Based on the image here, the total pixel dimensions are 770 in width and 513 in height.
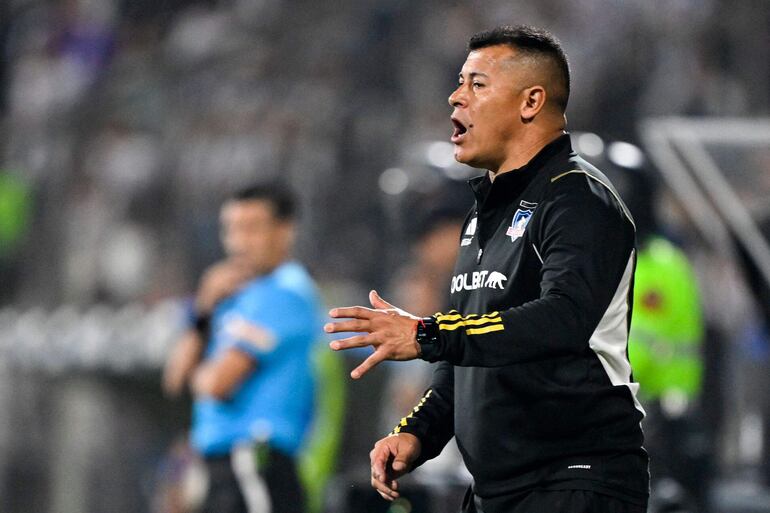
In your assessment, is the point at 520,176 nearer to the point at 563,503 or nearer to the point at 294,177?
the point at 563,503

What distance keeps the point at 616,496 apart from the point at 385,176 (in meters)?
5.23

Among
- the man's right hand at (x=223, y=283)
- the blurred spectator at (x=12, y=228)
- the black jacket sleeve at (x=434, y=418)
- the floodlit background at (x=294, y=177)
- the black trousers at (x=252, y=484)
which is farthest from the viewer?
the blurred spectator at (x=12, y=228)

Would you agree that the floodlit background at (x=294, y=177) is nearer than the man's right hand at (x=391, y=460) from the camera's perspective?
No

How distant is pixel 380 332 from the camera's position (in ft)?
8.32

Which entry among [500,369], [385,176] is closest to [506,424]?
[500,369]

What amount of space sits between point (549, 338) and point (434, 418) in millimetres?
624

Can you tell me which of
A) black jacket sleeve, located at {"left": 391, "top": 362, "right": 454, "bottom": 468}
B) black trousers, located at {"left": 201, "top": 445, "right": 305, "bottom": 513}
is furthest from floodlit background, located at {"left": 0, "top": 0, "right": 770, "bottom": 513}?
black jacket sleeve, located at {"left": 391, "top": 362, "right": 454, "bottom": 468}

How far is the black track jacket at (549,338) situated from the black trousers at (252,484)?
2793 mm

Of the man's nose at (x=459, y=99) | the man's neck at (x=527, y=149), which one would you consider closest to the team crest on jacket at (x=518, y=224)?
the man's neck at (x=527, y=149)

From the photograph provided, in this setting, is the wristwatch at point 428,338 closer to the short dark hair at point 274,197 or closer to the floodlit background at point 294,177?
the floodlit background at point 294,177

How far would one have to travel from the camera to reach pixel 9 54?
47.2 ft

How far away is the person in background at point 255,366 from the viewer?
18.5 ft

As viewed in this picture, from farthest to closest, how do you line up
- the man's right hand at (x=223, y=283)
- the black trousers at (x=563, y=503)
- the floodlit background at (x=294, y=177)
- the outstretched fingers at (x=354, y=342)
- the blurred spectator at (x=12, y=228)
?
the blurred spectator at (x=12, y=228), the floodlit background at (x=294, y=177), the man's right hand at (x=223, y=283), the black trousers at (x=563, y=503), the outstretched fingers at (x=354, y=342)

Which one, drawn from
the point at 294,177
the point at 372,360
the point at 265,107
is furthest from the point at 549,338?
the point at 265,107
